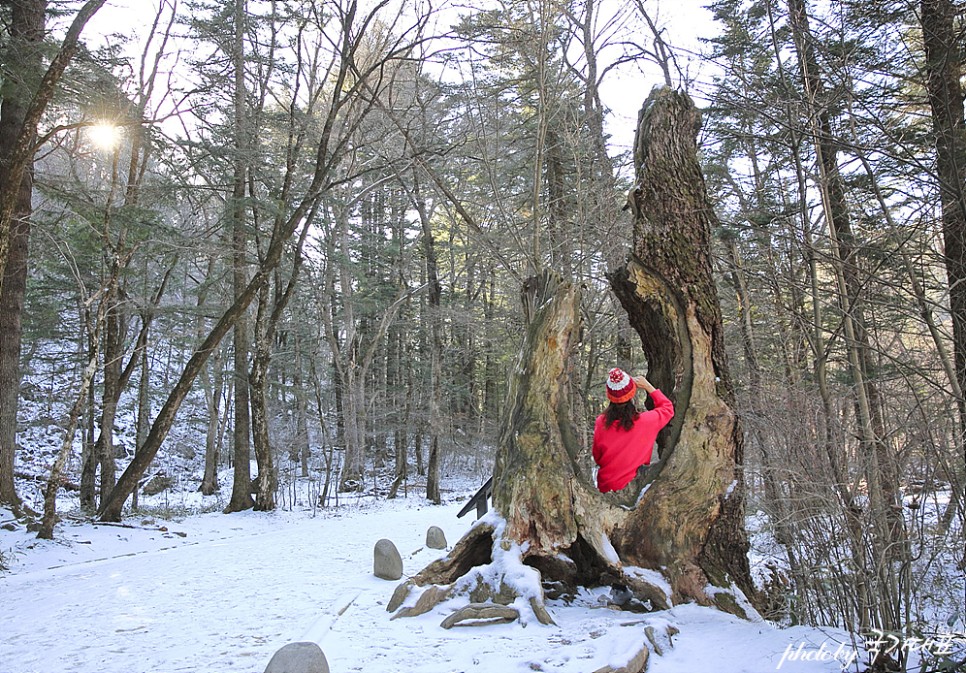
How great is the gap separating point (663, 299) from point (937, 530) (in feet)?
9.59

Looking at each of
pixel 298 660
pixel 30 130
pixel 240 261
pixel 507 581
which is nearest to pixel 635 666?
pixel 507 581

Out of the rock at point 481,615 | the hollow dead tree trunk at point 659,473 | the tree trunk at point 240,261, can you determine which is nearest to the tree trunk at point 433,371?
the tree trunk at point 240,261

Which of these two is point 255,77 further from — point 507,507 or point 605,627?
point 605,627

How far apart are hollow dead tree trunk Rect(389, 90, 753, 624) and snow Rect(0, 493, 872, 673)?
205 millimetres

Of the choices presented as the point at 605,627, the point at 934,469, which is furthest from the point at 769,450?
the point at 605,627

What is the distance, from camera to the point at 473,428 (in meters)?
23.9

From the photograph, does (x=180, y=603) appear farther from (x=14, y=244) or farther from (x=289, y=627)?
(x=14, y=244)

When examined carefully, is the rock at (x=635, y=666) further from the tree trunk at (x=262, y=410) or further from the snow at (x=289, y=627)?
the tree trunk at (x=262, y=410)

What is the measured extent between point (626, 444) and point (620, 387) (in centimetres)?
55

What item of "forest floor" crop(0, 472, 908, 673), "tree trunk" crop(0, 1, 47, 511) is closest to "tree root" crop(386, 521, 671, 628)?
"forest floor" crop(0, 472, 908, 673)

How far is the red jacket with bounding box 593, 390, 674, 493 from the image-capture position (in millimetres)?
5078

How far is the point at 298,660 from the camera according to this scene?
10.2 ft

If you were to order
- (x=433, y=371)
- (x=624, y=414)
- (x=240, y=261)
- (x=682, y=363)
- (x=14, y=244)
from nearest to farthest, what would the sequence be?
(x=624, y=414) → (x=682, y=363) → (x=14, y=244) → (x=240, y=261) → (x=433, y=371)

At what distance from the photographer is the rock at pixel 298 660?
307cm
